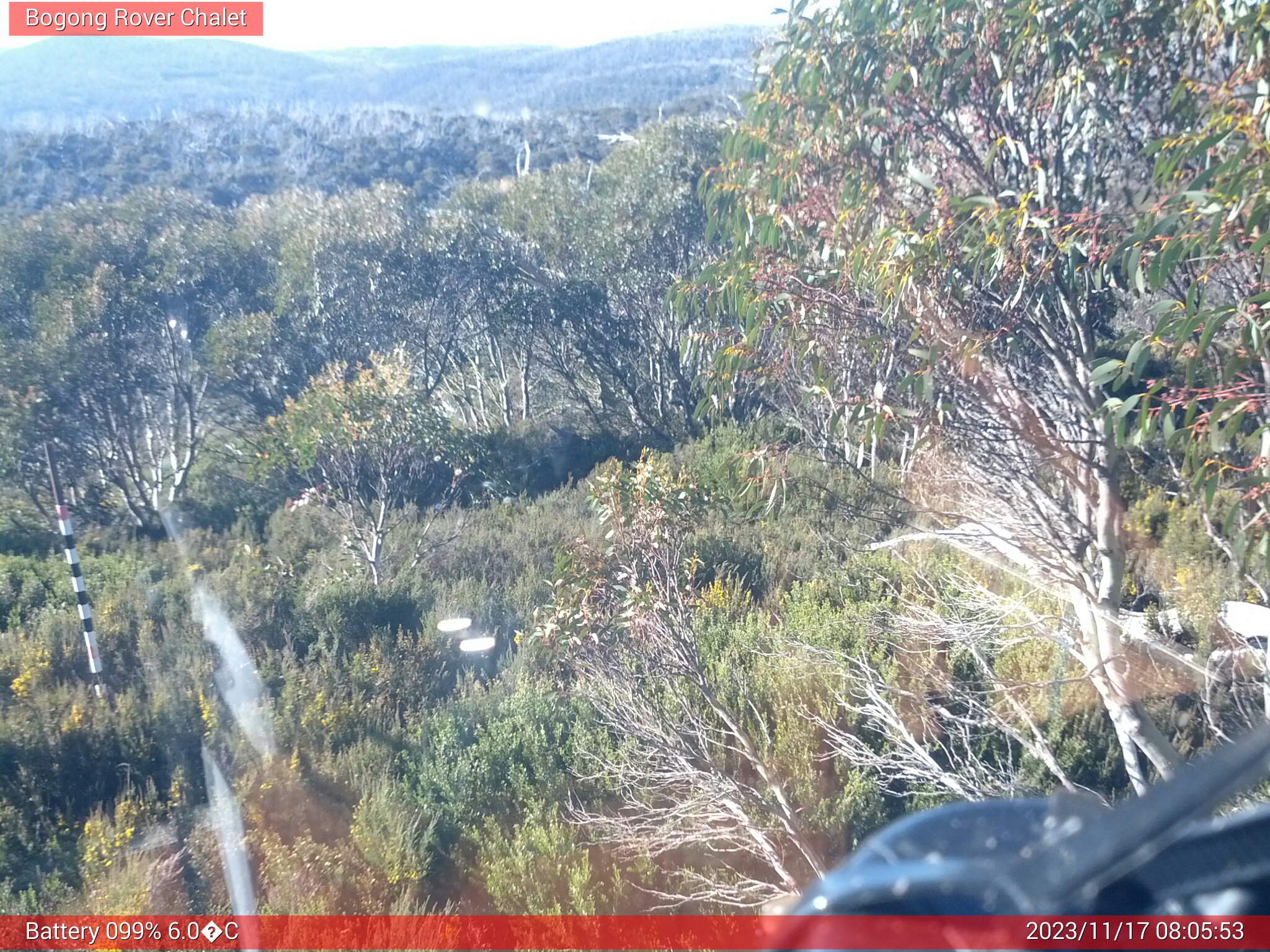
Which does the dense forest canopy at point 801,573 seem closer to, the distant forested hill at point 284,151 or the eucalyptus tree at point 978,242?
the eucalyptus tree at point 978,242

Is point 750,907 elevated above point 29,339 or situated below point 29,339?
below

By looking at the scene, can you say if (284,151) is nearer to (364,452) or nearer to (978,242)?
(364,452)

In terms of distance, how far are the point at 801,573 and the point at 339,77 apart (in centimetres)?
3851

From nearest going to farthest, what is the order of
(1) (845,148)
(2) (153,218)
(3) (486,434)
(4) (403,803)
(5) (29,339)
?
(1) (845,148)
(4) (403,803)
(5) (29,339)
(3) (486,434)
(2) (153,218)

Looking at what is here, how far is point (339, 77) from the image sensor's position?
1506 inches

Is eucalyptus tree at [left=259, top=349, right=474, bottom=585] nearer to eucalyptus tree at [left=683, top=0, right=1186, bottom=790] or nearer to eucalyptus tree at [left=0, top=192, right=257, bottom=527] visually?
eucalyptus tree at [left=0, top=192, right=257, bottom=527]

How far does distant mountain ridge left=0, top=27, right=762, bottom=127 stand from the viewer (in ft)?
94.2

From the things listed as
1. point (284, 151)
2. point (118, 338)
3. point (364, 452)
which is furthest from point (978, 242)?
point (284, 151)

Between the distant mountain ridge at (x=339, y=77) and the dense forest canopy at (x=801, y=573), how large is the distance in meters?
20.4

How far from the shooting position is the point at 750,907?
3.50 metres

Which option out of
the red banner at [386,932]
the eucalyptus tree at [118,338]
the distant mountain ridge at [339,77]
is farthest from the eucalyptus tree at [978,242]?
the distant mountain ridge at [339,77]

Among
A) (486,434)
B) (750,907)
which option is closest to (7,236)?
(486,434)

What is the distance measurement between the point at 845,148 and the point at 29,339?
9.38 m

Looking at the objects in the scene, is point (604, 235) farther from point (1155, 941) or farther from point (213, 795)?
point (1155, 941)
